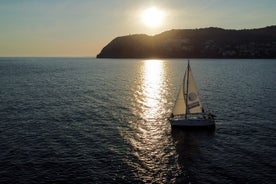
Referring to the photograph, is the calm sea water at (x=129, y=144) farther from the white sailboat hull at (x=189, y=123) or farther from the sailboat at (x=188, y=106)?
the sailboat at (x=188, y=106)

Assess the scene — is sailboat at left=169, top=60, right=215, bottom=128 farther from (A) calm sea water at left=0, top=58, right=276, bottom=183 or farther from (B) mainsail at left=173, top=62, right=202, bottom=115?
(A) calm sea water at left=0, top=58, right=276, bottom=183

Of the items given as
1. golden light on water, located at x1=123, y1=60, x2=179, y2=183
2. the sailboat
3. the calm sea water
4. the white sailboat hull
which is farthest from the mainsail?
the calm sea water

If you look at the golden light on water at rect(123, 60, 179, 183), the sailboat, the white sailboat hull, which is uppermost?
the sailboat

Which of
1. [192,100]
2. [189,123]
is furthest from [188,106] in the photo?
[189,123]

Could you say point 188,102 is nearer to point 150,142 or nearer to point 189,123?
point 189,123

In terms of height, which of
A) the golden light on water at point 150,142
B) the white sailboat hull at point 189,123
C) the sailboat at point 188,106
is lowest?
the golden light on water at point 150,142

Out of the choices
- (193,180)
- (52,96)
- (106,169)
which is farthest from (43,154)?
(52,96)

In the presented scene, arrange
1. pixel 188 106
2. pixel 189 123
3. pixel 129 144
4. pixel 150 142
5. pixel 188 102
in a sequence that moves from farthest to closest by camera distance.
Answer: pixel 188 106, pixel 188 102, pixel 189 123, pixel 150 142, pixel 129 144

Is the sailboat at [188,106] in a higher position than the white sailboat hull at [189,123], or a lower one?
higher

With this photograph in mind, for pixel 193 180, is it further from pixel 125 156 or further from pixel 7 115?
pixel 7 115

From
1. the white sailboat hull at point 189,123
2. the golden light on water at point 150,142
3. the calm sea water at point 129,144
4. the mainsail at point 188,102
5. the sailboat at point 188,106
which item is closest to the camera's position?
the calm sea water at point 129,144

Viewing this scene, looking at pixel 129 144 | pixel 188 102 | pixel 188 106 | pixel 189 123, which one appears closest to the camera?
pixel 129 144

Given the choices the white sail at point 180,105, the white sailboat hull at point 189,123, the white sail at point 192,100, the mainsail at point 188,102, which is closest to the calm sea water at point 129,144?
the white sailboat hull at point 189,123

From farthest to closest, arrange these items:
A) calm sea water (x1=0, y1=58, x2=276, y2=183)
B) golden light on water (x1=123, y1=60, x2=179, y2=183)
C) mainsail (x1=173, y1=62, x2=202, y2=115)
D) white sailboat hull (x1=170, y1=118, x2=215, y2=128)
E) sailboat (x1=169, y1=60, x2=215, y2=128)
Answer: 1. mainsail (x1=173, y1=62, x2=202, y2=115)
2. sailboat (x1=169, y1=60, x2=215, y2=128)
3. white sailboat hull (x1=170, y1=118, x2=215, y2=128)
4. golden light on water (x1=123, y1=60, x2=179, y2=183)
5. calm sea water (x1=0, y1=58, x2=276, y2=183)
